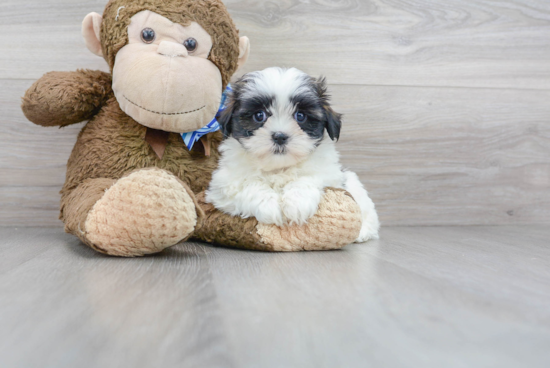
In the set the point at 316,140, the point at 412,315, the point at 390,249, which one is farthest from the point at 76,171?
the point at 412,315

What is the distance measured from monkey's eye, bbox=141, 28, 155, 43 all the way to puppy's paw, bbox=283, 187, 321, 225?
0.60 meters

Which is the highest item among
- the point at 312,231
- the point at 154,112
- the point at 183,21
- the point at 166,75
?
the point at 183,21

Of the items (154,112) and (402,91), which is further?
(402,91)

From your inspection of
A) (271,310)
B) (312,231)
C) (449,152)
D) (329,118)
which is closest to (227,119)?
(329,118)

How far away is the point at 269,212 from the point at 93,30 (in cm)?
80

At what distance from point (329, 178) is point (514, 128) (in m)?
1.14

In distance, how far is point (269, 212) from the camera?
127 cm

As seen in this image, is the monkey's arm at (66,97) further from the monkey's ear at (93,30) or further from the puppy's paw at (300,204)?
the puppy's paw at (300,204)

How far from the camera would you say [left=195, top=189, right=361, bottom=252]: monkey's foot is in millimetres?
1285

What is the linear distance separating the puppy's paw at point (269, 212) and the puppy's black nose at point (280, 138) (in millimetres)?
156

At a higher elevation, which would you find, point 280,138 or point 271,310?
point 280,138

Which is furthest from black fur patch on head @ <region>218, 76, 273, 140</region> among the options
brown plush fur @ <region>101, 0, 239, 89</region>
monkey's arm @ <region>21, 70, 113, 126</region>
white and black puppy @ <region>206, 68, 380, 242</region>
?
monkey's arm @ <region>21, 70, 113, 126</region>

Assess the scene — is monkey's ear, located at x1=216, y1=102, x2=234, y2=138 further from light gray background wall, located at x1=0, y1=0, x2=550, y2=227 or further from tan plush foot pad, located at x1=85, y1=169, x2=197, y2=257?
light gray background wall, located at x1=0, y1=0, x2=550, y2=227

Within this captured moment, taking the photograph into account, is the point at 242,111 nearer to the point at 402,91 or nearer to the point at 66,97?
the point at 66,97
